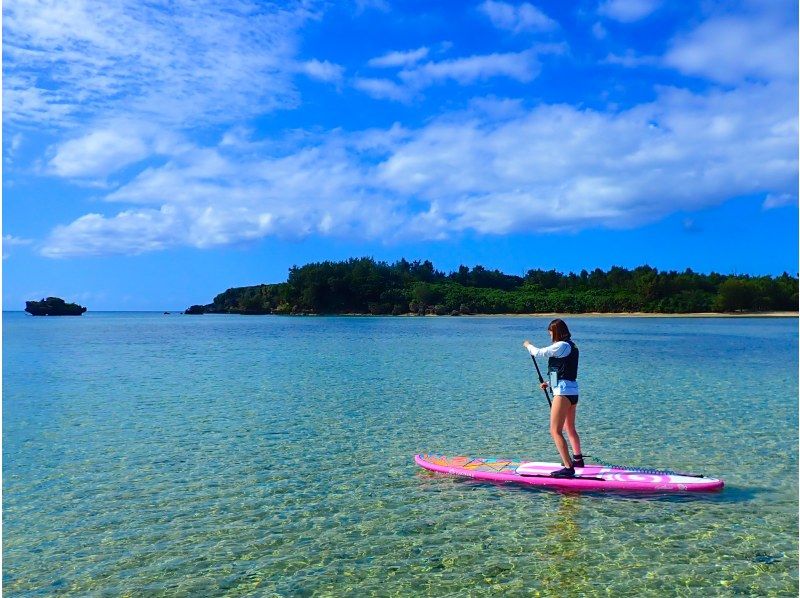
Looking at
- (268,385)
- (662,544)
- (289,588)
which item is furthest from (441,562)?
(268,385)

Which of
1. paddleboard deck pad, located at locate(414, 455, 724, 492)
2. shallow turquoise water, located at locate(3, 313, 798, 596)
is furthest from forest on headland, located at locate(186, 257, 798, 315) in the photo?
paddleboard deck pad, located at locate(414, 455, 724, 492)

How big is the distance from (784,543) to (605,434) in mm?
7634

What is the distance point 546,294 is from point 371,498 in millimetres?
167526

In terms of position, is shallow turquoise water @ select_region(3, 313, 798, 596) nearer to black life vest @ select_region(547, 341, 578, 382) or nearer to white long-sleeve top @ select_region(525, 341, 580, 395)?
white long-sleeve top @ select_region(525, 341, 580, 395)

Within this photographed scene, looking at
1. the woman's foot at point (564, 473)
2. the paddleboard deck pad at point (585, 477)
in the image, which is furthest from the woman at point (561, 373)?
the paddleboard deck pad at point (585, 477)

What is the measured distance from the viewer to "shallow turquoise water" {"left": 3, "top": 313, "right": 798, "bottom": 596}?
8250 millimetres

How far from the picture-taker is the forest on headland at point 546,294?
479ft

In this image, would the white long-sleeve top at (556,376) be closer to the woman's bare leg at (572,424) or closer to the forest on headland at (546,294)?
the woman's bare leg at (572,424)

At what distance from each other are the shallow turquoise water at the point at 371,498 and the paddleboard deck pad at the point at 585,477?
11.5 inches

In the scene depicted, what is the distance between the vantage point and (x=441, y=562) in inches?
339

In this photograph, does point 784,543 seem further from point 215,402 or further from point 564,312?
point 564,312

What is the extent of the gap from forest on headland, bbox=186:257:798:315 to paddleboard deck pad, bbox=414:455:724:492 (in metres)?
147

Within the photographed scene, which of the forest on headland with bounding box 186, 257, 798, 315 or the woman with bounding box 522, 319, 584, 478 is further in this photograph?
the forest on headland with bounding box 186, 257, 798, 315

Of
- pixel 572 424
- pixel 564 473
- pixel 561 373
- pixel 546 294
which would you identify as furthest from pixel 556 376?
pixel 546 294
